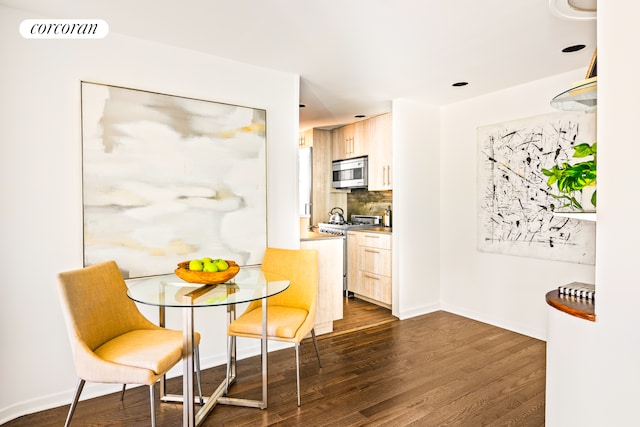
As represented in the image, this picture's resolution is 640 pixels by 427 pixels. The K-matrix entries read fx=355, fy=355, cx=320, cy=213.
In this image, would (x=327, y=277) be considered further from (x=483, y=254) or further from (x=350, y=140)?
(x=350, y=140)

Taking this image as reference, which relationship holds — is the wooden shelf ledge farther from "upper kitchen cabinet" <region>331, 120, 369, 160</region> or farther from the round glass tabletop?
"upper kitchen cabinet" <region>331, 120, 369, 160</region>

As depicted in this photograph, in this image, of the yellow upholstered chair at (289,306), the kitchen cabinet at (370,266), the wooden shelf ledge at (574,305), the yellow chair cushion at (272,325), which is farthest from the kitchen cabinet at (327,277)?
the wooden shelf ledge at (574,305)

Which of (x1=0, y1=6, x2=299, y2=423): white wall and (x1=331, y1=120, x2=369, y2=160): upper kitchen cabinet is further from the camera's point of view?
(x1=331, y1=120, x2=369, y2=160): upper kitchen cabinet

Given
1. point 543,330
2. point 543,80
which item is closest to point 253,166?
point 543,80

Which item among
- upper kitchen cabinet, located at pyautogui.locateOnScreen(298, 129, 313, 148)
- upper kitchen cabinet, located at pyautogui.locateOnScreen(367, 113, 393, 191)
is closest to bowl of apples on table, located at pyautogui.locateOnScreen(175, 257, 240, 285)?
Result: upper kitchen cabinet, located at pyautogui.locateOnScreen(367, 113, 393, 191)

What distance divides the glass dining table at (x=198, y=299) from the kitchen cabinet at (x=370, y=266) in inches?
84.6

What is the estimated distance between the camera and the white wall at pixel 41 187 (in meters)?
2.18

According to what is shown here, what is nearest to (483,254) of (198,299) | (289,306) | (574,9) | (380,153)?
(380,153)

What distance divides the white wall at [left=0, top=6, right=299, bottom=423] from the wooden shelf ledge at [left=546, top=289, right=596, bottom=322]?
2.61 m

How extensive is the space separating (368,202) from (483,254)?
2129 millimetres

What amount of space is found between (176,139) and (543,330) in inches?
147

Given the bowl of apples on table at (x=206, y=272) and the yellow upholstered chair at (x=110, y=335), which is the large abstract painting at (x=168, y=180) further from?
the bowl of apples on table at (x=206, y=272)

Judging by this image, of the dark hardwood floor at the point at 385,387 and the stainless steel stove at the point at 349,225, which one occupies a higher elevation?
the stainless steel stove at the point at 349,225

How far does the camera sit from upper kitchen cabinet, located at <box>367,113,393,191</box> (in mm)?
4617
